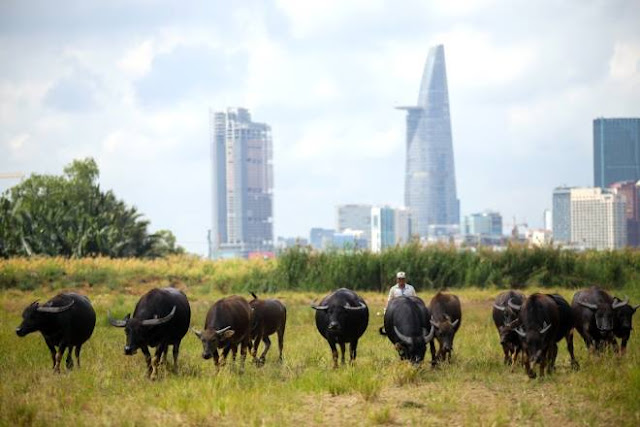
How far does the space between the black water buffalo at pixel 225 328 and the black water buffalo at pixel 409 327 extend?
8.47 feet

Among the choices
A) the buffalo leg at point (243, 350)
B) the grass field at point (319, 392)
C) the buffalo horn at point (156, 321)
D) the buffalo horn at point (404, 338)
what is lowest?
the grass field at point (319, 392)

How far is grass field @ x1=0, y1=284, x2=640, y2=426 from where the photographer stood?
1352cm

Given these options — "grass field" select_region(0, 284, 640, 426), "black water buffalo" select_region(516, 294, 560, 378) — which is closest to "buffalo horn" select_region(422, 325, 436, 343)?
"grass field" select_region(0, 284, 640, 426)

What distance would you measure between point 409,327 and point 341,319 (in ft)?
5.41

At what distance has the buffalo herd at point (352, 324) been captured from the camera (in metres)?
17.0

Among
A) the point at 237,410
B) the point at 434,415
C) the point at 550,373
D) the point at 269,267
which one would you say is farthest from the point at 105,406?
the point at 269,267

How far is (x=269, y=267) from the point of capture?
4547cm

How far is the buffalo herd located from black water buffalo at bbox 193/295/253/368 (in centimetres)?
2

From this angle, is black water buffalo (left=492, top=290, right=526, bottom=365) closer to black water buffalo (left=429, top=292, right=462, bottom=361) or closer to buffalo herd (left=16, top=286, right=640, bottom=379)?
buffalo herd (left=16, top=286, right=640, bottom=379)

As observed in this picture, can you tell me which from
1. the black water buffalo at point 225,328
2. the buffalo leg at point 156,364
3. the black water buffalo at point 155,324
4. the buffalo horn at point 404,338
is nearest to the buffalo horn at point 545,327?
the buffalo horn at point 404,338

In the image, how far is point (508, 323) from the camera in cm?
1808

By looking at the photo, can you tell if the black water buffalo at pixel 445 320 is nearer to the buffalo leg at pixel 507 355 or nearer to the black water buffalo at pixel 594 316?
the buffalo leg at pixel 507 355

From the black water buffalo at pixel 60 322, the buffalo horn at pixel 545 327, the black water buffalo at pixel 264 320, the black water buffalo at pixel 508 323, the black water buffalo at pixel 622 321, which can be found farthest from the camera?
the black water buffalo at pixel 264 320

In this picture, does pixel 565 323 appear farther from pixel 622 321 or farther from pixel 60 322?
pixel 60 322
